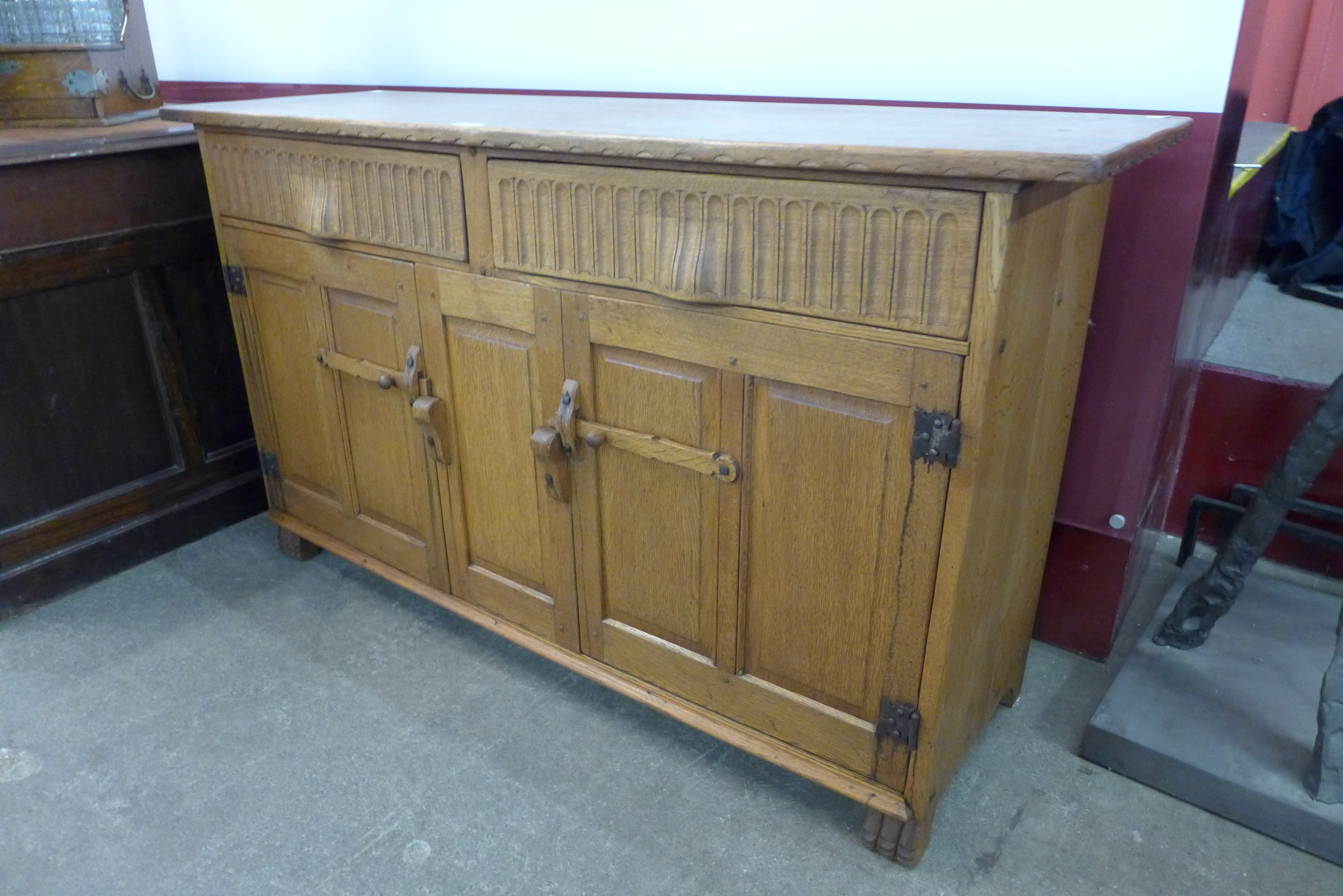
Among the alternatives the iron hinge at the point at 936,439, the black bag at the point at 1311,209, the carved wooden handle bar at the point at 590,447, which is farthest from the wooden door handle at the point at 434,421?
the black bag at the point at 1311,209

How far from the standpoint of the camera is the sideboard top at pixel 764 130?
106 centimetres

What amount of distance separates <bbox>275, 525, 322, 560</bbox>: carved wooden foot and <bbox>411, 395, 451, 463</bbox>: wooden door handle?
71 cm

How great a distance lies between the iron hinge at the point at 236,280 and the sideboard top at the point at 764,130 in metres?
0.30

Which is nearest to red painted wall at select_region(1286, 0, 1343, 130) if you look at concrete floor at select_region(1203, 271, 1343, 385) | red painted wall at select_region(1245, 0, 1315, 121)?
red painted wall at select_region(1245, 0, 1315, 121)

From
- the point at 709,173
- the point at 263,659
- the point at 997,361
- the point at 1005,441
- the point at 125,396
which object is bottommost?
the point at 263,659

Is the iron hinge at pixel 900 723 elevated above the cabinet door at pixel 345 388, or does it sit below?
below

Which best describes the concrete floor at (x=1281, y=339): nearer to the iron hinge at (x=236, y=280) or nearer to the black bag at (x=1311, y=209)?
the black bag at (x=1311, y=209)

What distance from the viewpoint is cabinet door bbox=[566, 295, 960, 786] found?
1.28 metres

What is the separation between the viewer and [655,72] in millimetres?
1999

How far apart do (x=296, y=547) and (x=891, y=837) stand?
158 centimetres

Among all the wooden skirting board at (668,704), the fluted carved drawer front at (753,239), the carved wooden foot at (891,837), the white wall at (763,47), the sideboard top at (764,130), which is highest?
the white wall at (763,47)

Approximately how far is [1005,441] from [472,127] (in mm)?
933

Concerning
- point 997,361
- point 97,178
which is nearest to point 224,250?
point 97,178

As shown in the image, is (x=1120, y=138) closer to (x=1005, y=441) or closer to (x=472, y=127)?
(x=1005, y=441)
